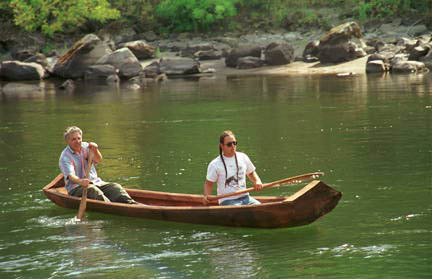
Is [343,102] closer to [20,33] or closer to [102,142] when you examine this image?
[102,142]

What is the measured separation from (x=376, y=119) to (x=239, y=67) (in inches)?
987

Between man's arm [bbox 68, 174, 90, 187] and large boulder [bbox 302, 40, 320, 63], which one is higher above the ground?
large boulder [bbox 302, 40, 320, 63]

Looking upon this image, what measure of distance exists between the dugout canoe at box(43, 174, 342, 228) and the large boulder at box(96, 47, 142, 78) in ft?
112

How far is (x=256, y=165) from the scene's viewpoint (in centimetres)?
1889

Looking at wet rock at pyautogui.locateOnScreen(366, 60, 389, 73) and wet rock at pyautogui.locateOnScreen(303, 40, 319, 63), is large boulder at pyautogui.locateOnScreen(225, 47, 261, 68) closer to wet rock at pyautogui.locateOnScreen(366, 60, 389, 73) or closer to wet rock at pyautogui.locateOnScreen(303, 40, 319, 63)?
wet rock at pyautogui.locateOnScreen(303, 40, 319, 63)

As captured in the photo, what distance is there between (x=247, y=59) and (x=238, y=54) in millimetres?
771

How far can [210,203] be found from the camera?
14.0 meters

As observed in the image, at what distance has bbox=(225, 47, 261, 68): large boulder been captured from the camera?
51.2 metres

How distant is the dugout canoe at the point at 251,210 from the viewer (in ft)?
41.1

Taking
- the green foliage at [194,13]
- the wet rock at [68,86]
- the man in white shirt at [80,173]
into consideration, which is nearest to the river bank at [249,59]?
the wet rock at [68,86]

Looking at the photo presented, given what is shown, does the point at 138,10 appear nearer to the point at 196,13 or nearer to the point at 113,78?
the point at 196,13

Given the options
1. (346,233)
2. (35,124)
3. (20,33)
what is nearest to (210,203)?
(346,233)

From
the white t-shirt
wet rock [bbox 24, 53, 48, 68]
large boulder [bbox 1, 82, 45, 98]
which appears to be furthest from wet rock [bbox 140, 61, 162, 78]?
the white t-shirt

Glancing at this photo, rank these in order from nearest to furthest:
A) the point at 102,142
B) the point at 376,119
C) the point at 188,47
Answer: the point at 102,142 → the point at 376,119 → the point at 188,47
